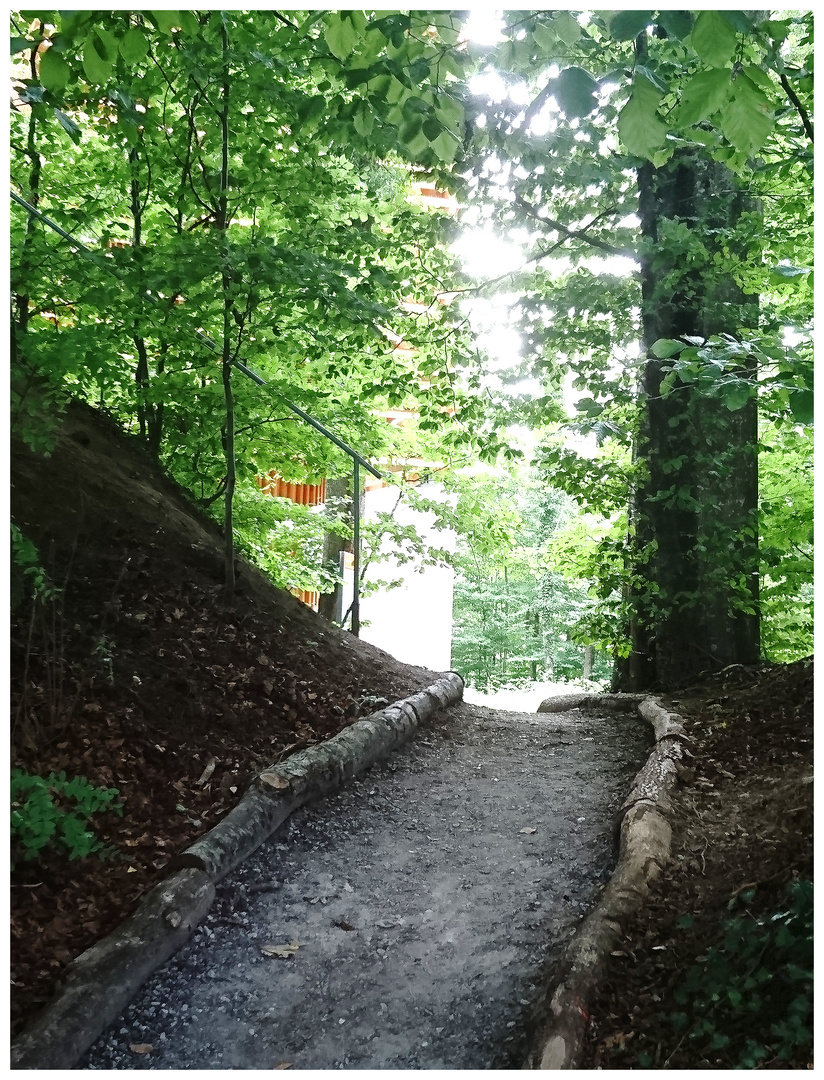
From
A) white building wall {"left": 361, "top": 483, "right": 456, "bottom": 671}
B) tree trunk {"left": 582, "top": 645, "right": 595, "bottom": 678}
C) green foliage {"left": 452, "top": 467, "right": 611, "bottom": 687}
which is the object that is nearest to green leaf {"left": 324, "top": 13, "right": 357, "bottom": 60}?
white building wall {"left": 361, "top": 483, "right": 456, "bottom": 671}

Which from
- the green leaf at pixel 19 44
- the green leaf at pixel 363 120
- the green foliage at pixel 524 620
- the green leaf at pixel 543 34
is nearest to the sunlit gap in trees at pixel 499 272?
the green leaf at pixel 363 120

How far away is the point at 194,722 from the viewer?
3953mm

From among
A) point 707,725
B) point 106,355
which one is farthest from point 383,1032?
point 106,355

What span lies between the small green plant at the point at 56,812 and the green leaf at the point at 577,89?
2.74 meters

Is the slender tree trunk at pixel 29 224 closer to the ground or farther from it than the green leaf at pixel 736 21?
farther from it

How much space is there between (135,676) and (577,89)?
3.43 meters

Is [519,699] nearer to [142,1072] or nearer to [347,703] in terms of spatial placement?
[347,703]

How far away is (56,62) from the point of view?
1.93 m

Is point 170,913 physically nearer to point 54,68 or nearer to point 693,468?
point 54,68

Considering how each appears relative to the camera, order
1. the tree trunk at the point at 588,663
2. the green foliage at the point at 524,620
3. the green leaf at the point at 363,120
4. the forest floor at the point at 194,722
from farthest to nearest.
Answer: the green foliage at the point at 524,620
the tree trunk at the point at 588,663
the green leaf at the point at 363,120
the forest floor at the point at 194,722

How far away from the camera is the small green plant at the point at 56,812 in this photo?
2656 millimetres

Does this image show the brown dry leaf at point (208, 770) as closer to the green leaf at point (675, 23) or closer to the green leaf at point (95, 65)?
the green leaf at point (95, 65)

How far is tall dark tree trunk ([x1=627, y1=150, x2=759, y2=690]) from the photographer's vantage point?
5.71 metres

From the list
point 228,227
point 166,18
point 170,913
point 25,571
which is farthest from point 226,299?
point 170,913
